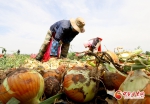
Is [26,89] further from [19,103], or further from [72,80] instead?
[72,80]

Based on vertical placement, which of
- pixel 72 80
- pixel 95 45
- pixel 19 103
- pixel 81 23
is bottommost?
pixel 19 103

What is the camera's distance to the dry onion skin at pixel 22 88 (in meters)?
1.19

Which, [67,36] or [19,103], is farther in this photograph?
[67,36]

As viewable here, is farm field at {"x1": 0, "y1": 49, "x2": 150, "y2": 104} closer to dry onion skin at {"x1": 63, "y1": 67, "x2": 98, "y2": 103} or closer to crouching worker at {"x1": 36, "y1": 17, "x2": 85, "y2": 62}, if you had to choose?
dry onion skin at {"x1": 63, "y1": 67, "x2": 98, "y2": 103}

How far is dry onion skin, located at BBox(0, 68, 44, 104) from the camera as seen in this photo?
3.89ft

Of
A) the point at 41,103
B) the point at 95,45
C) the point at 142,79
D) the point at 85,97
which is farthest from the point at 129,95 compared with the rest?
the point at 95,45

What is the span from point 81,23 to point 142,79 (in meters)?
7.25

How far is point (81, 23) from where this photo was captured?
8.21 m

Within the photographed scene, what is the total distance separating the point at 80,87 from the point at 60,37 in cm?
701

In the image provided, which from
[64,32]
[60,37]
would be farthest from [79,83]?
[60,37]

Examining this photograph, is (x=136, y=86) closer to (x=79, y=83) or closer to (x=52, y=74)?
(x=79, y=83)

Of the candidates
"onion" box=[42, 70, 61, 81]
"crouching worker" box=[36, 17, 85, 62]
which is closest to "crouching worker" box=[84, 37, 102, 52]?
"crouching worker" box=[36, 17, 85, 62]

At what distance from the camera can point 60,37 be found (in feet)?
27.0

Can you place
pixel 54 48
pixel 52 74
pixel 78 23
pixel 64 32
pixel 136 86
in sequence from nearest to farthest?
pixel 136 86 < pixel 52 74 < pixel 64 32 < pixel 78 23 < pixel 54 48
